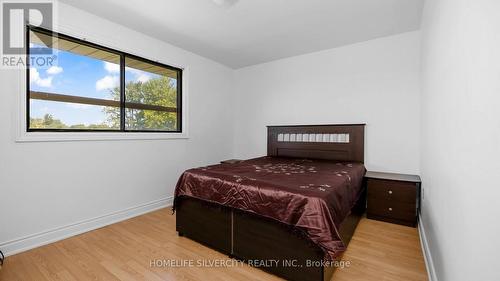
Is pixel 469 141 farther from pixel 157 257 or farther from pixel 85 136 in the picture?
pixel 85 136

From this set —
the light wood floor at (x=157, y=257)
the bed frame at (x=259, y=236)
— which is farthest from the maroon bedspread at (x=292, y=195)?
the light wood floor at (x=157, y=257)

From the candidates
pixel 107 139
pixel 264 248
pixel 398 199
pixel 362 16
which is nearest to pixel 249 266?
pixel 264 248

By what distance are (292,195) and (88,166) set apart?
2415 mm

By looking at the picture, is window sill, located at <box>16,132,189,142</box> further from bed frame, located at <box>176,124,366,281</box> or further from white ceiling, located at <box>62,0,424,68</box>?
white ceiling, located at <box>62,0,424,68</box>

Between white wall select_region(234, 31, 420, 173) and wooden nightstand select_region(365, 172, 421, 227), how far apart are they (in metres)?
0.48

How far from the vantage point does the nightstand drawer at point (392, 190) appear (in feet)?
8.70

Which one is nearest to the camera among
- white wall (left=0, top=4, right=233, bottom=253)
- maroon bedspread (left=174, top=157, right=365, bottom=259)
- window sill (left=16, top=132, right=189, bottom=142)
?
maroon bedspread (left=174, top=157, right=365, bottom=259)

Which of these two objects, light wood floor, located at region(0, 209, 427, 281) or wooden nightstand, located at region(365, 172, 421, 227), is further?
wooden nightstand, located at region(365, 172, 421, 227)

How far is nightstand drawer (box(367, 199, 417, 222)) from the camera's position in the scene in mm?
2662

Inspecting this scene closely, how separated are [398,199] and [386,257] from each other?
96 cm

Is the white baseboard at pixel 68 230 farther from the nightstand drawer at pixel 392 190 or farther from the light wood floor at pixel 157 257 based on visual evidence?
the nightstand drawer at pixel 392 190

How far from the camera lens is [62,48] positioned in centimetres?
249

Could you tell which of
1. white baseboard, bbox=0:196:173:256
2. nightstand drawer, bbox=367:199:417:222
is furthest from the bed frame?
white baseboard, bbox=0:196:173:256

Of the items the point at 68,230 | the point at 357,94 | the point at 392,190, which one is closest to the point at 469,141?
the point at 392,190
